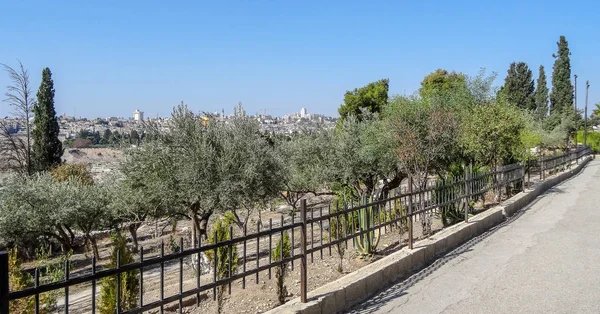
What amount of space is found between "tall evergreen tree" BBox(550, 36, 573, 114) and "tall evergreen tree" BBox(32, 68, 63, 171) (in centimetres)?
5347

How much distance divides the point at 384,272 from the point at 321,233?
1043mm

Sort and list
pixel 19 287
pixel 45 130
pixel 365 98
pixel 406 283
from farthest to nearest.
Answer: pixel 365 98, pixel 45 130, pixel 19 287, pixel 406 283

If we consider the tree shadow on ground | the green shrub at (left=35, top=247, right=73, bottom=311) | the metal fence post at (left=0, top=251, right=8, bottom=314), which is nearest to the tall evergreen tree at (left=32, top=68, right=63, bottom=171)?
the green shrub at (left=35, top=247, right=73, bottom=311)

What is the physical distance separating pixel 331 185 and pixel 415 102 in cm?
764

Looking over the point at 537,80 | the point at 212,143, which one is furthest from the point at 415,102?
the point at 537,80

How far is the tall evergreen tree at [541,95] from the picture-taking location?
2176 inches

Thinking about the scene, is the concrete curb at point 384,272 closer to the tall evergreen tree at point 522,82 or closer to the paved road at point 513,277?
the paved road at point 513,277

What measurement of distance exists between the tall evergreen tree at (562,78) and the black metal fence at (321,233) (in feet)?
137

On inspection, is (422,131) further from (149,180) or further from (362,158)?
(149,180)

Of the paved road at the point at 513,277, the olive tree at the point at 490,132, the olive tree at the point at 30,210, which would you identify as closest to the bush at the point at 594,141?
the olive tree at the point at 490,132

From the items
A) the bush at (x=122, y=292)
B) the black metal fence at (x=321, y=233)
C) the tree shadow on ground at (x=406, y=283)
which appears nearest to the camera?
the black metal fence at (x=321, y=233)

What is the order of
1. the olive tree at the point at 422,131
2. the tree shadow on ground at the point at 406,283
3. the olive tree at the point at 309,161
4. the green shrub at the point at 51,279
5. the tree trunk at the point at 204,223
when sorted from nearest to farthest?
the tree shadow on ground at the point at 406,283 → the green shrub at the point at 51,279 → the olive tree at the point at 422,131 → the tree trunk at the point at 204,223 → the olive tree at the point at 309,161

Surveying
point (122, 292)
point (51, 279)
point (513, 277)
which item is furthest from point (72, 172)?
point (513, 277)

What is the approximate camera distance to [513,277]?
6.45 meters
